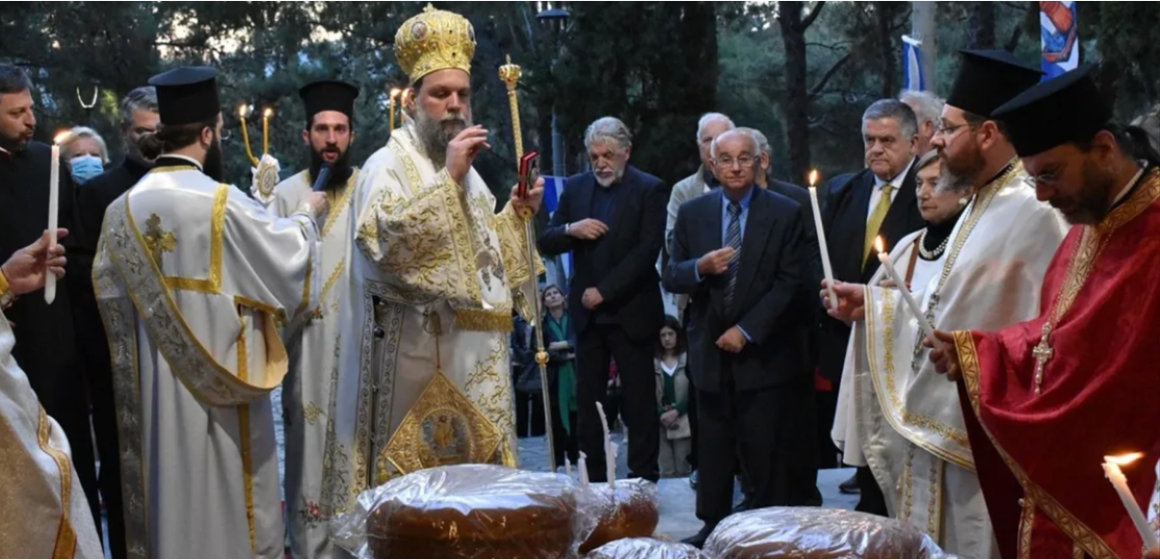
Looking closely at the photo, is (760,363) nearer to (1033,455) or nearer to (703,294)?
(703,294)

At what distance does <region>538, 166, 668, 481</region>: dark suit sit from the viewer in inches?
287

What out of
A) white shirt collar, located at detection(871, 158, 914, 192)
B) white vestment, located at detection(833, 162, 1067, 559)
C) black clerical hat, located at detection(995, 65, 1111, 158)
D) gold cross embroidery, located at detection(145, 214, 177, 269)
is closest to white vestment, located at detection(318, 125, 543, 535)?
gold cross embroidery, located at detection(145, 214, 177, 269)

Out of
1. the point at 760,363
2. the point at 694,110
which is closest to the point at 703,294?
the point at 760,363

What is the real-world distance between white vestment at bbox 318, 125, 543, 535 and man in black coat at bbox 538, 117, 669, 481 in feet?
6.93

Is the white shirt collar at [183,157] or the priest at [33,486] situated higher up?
the white shirt collar at [183,157]

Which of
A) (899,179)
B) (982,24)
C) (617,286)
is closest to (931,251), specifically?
(899,179)

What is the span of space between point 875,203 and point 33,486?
157 inches

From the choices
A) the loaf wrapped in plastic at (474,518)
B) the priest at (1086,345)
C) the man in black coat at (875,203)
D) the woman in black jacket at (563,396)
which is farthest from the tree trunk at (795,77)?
the loaf wrapped in plastic at (474,518)

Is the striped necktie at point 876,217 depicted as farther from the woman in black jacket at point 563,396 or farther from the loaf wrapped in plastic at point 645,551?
the loaf wrapped in plastic at point 645,551

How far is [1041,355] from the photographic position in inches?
132

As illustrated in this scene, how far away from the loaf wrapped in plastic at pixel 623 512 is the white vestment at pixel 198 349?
2.22 meters

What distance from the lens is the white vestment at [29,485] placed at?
127 inches

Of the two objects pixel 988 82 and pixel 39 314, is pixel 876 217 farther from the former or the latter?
pixel 39 314

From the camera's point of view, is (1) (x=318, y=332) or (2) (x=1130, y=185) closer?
(2) (x=1130, y=185)
